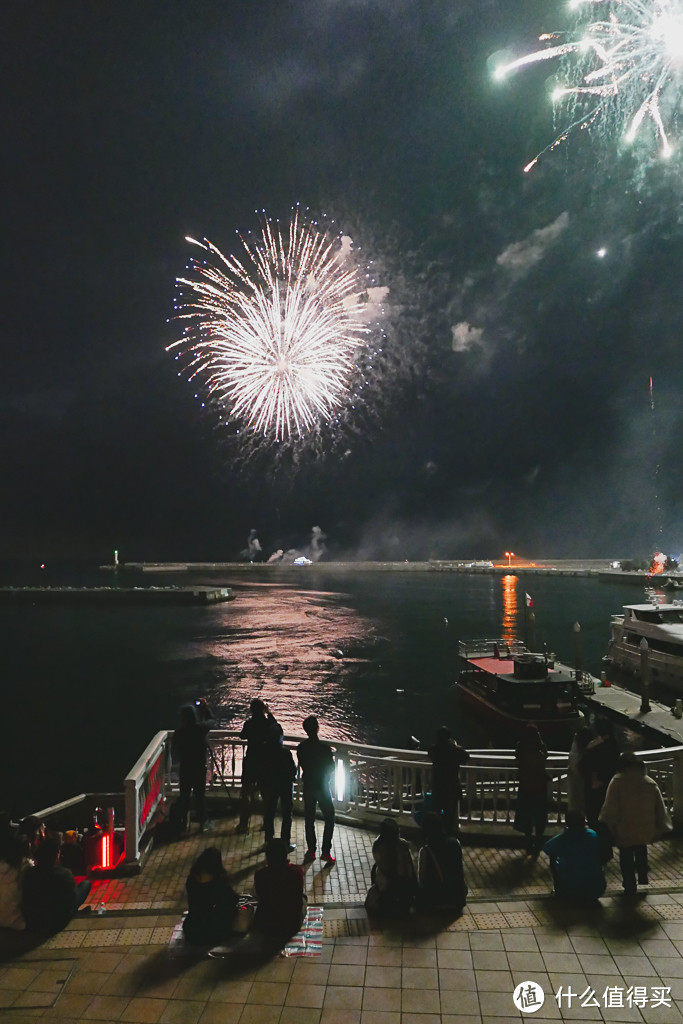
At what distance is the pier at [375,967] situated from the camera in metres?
4.86

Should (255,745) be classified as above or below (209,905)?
above

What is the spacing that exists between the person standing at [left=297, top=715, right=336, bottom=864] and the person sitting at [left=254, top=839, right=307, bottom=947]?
1.91m

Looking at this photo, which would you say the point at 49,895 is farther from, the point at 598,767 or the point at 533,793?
the point at 598,767

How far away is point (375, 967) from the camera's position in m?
5.40

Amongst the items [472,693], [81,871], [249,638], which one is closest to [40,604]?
[249,638]

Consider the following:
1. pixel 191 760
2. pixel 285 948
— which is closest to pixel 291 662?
pixel 191 760

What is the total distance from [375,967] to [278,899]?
1075 millimetres

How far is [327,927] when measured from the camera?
240 inches

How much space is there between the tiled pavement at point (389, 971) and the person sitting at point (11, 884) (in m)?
0.43

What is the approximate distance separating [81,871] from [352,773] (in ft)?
12.6

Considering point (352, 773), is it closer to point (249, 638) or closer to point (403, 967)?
point (403, 967)

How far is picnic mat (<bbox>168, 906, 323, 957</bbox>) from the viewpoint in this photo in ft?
18.6

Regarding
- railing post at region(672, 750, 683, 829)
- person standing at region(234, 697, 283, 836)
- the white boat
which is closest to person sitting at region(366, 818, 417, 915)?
person standing at region(234, 697, 283, 836)

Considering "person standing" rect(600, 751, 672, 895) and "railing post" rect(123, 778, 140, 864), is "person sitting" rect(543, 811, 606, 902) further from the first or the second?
"railing post" rect(123, 778, 140, 864)
